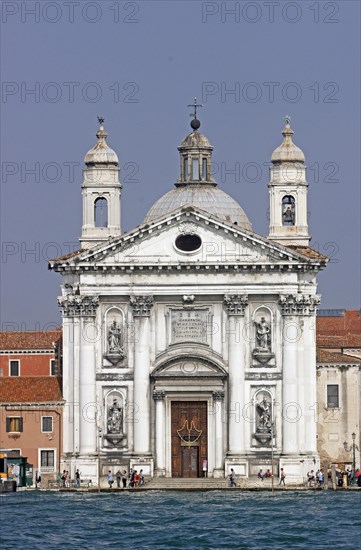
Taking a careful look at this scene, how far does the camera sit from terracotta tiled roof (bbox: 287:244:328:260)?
110438 millimetres

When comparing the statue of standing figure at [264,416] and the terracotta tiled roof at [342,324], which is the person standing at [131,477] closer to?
the statue of standing figure at [264,416]

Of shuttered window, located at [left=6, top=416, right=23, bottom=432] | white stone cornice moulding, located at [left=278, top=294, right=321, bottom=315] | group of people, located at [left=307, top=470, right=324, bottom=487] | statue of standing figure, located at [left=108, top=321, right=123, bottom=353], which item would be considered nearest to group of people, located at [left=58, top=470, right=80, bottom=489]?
shuttered window, located at [left=6, top=416, right=23, bottom=432]

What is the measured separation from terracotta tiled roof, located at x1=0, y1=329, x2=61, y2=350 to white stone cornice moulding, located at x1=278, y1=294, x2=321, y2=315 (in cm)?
1777

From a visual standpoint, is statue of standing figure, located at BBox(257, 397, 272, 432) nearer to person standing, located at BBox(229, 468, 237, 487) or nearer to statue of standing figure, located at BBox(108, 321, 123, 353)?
person standing, located at BBox(229, 468, 237, 487)

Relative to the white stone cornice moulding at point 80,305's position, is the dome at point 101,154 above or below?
above

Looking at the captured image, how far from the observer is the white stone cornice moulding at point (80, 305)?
110250mm

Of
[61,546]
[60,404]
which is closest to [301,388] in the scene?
[60,404]

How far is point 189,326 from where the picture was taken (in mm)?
110000

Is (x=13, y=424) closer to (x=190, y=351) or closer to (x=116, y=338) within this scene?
(x=116, y=338)

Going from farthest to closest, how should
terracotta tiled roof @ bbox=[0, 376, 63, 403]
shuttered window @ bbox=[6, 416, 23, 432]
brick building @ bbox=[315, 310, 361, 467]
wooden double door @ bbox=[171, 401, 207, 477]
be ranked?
brick building @ bbox=[315, 310, 361, 467]
terracotta tiled roof @ bbox=[0, 376, 63, 403]
shuttered window @ bbox=[6, 416, 23, 432]
wooden double door @ bbox=[171, 401, 207, 477]

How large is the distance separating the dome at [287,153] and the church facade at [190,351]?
451cm

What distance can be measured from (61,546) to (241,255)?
25275mm

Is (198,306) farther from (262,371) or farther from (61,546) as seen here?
(61,546)

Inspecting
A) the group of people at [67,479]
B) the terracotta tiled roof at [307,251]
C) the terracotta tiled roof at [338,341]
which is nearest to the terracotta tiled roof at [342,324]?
the terracotta tiled roof at [338,341]
